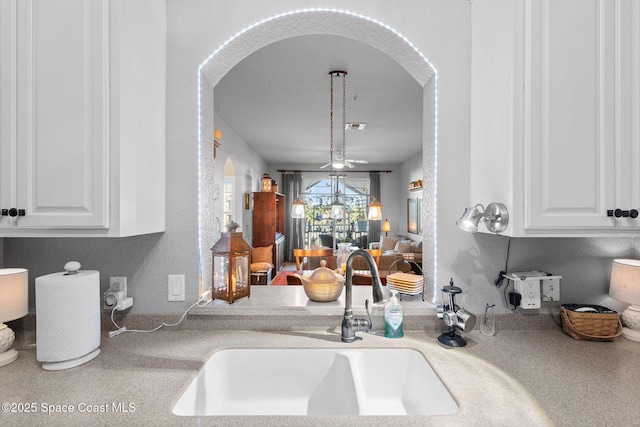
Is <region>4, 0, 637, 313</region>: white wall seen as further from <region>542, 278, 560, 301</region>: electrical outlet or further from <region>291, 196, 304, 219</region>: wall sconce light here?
<region>291, 196, 304, 219</region>: wall sconce light

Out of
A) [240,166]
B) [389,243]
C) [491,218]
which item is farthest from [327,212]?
[491,218]

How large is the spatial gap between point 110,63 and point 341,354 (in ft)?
4.58

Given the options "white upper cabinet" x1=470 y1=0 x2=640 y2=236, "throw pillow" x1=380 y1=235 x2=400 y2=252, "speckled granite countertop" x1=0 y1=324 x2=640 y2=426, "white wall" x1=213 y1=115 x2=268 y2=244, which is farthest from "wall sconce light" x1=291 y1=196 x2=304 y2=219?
"white upper cabinet" x1=470 y1=0 x2=640 y2=236

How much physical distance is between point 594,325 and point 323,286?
3.88ft

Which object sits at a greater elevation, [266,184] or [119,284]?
[266,184]

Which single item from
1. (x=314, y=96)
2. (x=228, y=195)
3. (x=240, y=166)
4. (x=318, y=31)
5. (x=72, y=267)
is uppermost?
(x=314, y=96)

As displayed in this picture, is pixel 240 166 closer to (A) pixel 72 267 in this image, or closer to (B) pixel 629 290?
(A) pixel 72 267

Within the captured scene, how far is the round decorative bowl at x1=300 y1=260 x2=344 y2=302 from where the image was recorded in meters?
1.64

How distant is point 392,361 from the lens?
136cm

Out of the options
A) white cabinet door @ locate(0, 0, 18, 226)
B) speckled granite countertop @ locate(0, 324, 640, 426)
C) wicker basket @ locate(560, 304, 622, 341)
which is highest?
white cabinet door @ locate(0, 0, 18, 226)

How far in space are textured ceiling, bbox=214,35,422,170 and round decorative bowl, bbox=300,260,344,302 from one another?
183 centimetres

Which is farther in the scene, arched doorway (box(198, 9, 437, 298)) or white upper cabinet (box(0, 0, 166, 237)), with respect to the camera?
arched doorway (box(198, 9, 437, 298))

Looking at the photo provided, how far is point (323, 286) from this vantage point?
5.37 ft

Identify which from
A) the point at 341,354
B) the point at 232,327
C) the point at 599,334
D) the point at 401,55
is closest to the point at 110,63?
the point at 232,327
